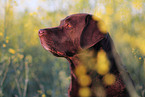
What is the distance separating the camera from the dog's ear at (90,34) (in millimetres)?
1951

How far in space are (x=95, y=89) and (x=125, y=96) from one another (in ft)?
1.04

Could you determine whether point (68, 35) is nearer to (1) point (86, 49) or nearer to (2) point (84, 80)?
(1) point (86, 49)

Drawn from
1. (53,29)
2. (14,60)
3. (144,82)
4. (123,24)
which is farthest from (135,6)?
(14,60)

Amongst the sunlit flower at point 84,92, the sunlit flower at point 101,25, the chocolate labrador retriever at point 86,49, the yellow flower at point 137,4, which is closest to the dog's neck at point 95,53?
→ the chocolate labrador retriever at point 86,49

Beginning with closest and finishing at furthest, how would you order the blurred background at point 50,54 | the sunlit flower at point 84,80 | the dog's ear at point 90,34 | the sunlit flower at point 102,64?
the sunlit flower at point 102,64
the dog's ear at point 90,34
the sunlit flower at point 84,80
the blurred background at point 50,54

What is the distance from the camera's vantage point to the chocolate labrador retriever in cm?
198

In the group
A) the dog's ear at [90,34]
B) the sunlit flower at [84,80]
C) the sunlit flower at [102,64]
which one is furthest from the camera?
the sunlit flower at [84,80]

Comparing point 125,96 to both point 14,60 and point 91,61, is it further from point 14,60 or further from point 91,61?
point 14,60

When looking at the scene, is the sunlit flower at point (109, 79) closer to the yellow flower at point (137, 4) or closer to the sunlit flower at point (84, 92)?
the sunlit flower at point (84, 92)

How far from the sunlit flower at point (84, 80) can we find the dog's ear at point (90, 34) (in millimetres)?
349

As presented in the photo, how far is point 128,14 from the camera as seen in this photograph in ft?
10.2

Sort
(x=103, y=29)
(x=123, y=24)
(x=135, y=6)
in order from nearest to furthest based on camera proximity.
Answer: (x=103, y=29)
(x=135, y=6)
(x=123, y=24)

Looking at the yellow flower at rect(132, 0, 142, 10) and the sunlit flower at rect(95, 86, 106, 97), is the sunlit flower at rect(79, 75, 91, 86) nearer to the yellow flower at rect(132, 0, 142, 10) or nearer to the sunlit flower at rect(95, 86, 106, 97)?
the sunlit flower at rect(95, 86, 106, 97)

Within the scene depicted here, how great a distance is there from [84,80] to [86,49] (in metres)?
0.34
